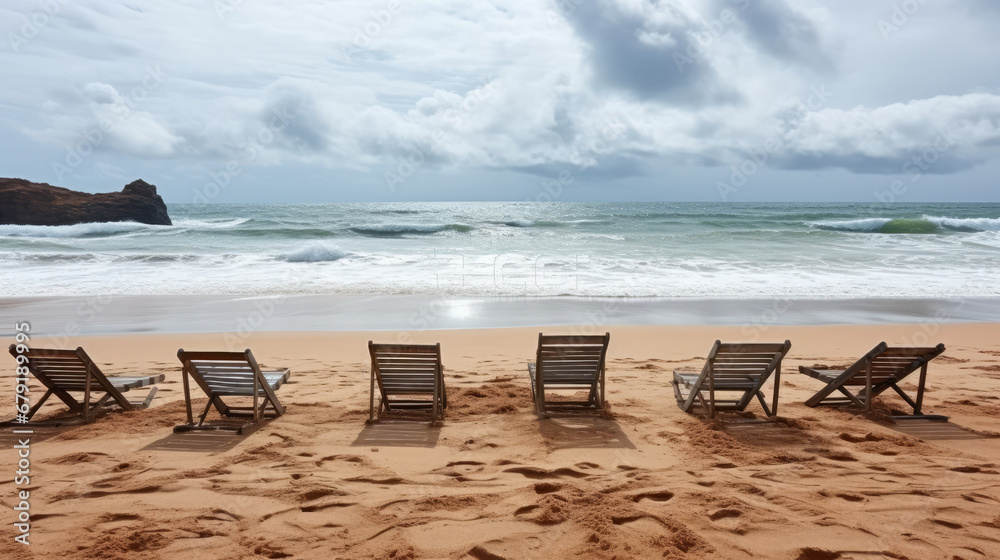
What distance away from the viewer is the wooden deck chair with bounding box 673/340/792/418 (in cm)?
560

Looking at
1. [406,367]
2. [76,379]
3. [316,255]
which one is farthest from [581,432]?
[316,255]

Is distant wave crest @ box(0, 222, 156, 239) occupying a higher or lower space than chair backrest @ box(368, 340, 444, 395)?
higher

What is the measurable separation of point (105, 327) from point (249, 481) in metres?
8.26

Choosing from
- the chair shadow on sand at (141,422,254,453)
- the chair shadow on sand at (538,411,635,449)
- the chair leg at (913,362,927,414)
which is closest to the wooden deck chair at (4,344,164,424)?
the chair shadow on sand at (141,422,254,453)

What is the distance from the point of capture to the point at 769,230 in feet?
123

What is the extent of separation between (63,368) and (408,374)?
130 inches

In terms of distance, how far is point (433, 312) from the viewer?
12.2 m

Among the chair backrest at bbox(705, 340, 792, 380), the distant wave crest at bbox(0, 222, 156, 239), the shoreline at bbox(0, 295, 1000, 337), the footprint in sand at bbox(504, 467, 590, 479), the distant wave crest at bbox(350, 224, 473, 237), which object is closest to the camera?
the footprint in sand at bbox(504, 467, 590, 479)

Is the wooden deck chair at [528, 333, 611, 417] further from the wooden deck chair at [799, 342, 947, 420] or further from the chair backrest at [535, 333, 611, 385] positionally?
the wooden deck chair at [799, 342, 947, 420]

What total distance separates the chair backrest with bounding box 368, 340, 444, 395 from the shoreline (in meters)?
4.60

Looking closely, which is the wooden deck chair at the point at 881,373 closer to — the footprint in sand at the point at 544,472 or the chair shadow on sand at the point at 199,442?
the footprint in sand at the point at 544,472

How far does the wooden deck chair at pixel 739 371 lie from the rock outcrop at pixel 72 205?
150 feet

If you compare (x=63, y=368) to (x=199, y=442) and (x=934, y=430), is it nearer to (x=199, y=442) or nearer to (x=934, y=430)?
(x=199, y=442)

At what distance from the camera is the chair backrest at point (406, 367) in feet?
18.3
